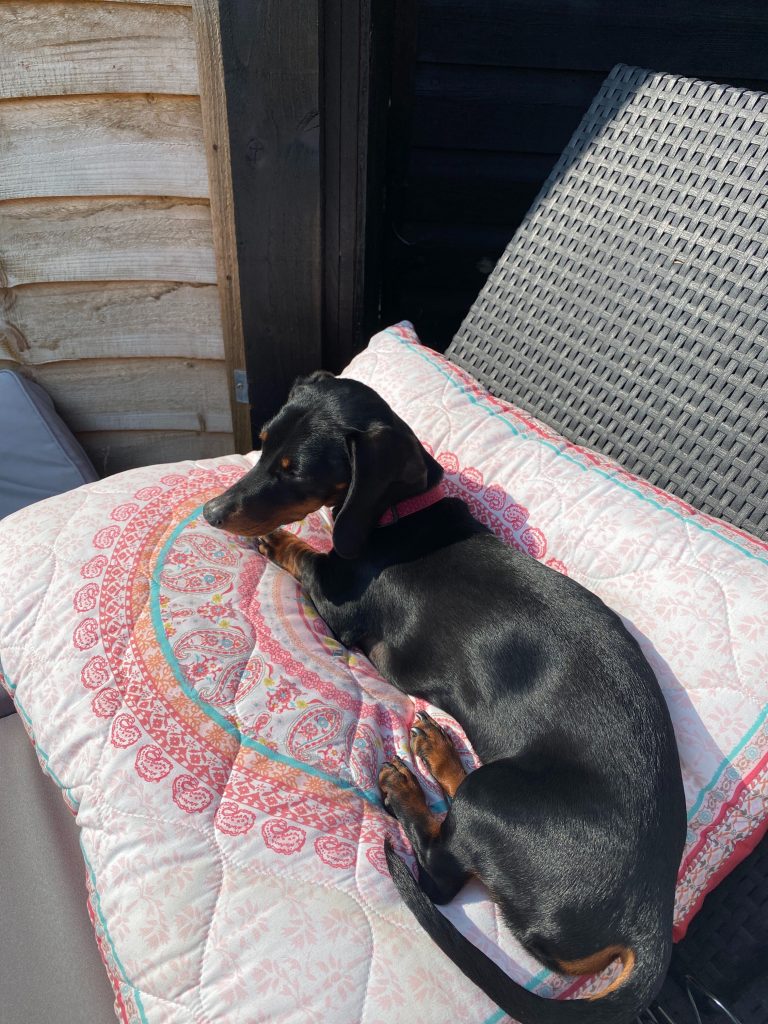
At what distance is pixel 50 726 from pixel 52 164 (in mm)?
1589

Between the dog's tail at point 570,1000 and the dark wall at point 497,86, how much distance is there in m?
2.49

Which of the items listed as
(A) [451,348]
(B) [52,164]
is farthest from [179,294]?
(A) [451,348]

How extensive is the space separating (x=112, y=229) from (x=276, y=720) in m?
1.62

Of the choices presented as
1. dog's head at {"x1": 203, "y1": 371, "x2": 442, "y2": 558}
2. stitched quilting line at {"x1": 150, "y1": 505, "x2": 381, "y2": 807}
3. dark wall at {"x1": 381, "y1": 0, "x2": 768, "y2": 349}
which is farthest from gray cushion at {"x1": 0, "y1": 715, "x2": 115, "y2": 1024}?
dark wall at {"x1": 381, "y1": 0, "x2": 768, "y2": 349}

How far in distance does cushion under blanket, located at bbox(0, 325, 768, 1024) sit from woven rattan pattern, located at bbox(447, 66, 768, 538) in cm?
17

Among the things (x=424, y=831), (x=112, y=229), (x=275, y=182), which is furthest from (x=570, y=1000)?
(x=112, y=229)

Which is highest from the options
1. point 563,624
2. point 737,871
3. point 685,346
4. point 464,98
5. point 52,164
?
point 464,98

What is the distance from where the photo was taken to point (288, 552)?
1.78 m

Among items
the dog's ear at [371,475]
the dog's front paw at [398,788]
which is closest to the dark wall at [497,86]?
the dog's ear at [371,475]

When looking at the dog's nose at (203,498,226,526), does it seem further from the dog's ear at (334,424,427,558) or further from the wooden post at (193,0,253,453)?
the wooden post at (193,0,253,453)

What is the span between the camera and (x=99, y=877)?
1.23 meters

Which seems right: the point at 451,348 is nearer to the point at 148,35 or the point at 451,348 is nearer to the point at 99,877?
the point at 148,35

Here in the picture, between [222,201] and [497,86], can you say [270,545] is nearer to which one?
[222,201]

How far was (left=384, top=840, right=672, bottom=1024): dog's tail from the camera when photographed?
111 cm
